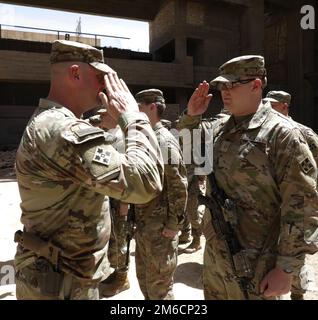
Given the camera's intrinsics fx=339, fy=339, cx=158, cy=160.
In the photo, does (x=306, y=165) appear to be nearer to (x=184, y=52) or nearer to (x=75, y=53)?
(x=75, y=53)

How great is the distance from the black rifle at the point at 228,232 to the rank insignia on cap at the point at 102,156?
1019 mm

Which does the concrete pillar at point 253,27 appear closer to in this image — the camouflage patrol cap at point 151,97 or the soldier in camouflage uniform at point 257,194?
the camouflage patrol cap at point 151,97

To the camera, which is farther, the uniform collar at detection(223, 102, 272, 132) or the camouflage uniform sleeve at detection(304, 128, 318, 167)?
the camouflage uniform sleeve at detection(304, 128, 318, 167)

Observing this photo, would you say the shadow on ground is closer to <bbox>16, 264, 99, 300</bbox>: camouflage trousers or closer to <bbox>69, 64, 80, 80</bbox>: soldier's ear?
<bbox>16, 264, 99, 300</bbox>: camouflage trousers

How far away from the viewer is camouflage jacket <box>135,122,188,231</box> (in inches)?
118

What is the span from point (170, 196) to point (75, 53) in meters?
1.64

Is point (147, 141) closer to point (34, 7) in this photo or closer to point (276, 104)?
point (276, 104)

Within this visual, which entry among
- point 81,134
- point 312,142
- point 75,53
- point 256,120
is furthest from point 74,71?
point 312,142

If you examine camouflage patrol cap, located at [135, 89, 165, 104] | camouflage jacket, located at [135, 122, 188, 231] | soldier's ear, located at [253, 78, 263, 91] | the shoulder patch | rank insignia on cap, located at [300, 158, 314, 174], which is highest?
camouflage patrol cap, located at [135, 89, 165, 104]

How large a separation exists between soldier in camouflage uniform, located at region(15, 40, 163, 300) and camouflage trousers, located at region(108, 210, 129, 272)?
2.13 m

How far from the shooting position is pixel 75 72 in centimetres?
171

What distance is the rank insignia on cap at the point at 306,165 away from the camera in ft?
6.44

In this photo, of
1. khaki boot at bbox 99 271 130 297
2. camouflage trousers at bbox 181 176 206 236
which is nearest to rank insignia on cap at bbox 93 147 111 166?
khaki boot at bbox 99 271 130 297
